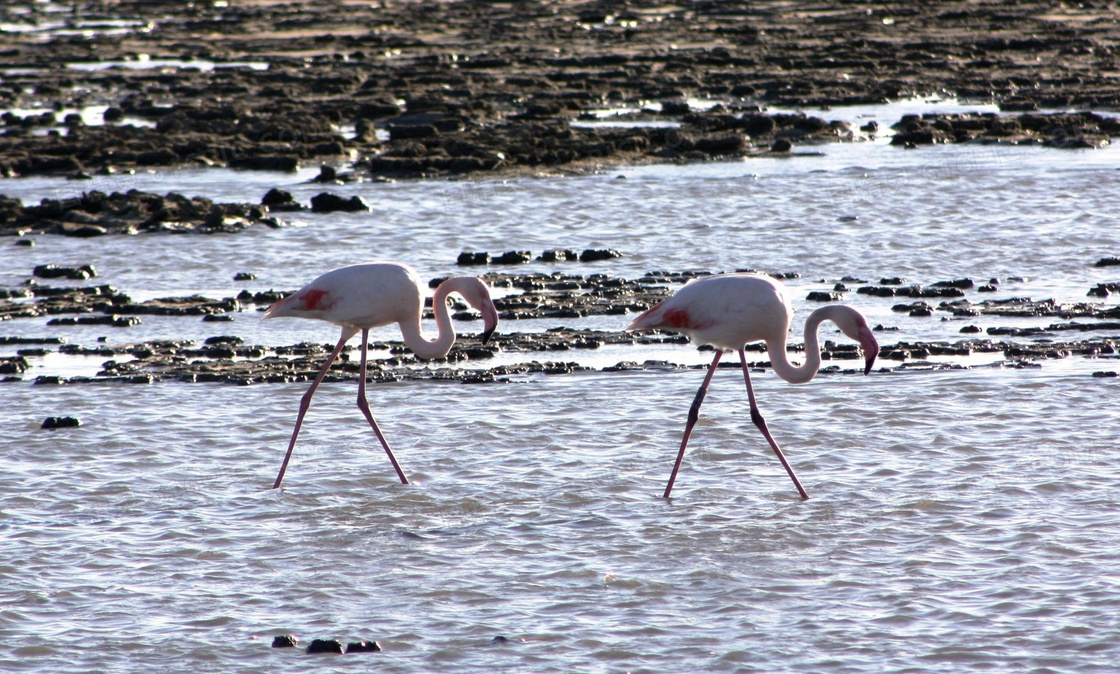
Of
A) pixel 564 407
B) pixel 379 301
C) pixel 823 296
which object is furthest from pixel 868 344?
pixel 823 296

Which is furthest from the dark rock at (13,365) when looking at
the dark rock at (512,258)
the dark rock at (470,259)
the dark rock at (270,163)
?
the dark rock at (270,163)

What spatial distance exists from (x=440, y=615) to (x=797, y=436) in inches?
134

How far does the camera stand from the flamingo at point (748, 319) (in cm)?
777

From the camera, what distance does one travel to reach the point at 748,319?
7828 millimetres

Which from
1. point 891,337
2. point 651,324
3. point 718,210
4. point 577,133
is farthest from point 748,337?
point 577,133

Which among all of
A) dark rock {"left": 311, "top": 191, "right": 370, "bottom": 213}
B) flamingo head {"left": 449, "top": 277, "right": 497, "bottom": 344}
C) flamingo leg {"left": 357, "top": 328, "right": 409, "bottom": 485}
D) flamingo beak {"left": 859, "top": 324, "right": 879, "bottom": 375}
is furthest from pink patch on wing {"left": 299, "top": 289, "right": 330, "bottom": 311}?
dark rock {"left": 311, "top": 191, "right": 370, "bottom": 213}

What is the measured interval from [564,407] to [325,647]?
4.00m

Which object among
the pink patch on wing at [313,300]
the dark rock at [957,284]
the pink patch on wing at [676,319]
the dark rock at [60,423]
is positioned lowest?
the dark rock at [60,423]

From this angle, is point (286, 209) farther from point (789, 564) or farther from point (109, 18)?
point (109, 18)

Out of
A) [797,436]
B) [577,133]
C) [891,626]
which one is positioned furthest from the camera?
[577,133]

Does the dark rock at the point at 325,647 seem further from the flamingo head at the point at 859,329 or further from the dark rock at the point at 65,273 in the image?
the dark rock at the point at 65,273

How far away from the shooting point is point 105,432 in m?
9.05

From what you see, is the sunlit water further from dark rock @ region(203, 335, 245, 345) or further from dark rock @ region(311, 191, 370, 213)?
dark rock @ region(311, 191, 370, 213)

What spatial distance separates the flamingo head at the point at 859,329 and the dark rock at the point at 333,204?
10.4 metres
